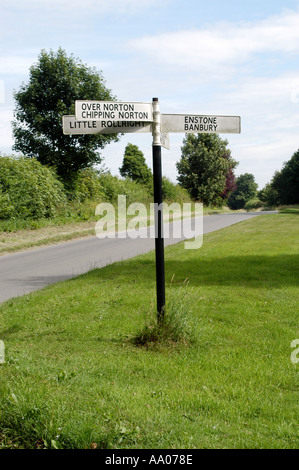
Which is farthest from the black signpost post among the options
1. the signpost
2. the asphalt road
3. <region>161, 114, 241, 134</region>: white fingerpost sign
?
the asphalt road

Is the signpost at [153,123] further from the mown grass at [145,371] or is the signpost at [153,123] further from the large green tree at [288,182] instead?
the large green tree at [288,182]

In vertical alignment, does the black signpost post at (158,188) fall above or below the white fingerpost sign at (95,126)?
below

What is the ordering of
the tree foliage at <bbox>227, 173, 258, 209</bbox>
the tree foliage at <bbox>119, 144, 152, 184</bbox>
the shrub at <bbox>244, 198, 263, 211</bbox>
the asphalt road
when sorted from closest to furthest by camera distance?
the asphalt road < the tree foliage at <bbox>119, 144, 152, 184</bbox> < the shrub at <bbox>244, 198, 263, 211</bbox> < the tree foliage at <bbox>227, 173, 258, 209</bbox>

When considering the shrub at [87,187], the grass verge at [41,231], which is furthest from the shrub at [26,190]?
the shrub at [87,187]

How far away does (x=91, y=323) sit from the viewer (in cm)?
630

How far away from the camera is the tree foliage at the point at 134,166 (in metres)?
50.5

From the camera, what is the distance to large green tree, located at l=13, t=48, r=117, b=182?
26.3 metres

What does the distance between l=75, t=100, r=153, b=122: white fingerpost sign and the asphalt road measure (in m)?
4.31

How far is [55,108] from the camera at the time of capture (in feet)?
87.0

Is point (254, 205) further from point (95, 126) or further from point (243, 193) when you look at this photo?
point (95, 126)

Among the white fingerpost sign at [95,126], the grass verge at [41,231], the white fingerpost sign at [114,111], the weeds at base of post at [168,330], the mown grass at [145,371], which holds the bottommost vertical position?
the mown grass at [145,371]

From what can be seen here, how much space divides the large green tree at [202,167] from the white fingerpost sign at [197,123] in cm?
5148

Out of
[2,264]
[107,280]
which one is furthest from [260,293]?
[2,264]

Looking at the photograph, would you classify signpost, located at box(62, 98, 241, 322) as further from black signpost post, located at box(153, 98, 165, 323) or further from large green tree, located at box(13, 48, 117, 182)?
large green tree, located at box(13, 48, 117, 182)
